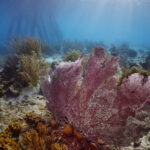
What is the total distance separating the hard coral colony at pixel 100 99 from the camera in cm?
191

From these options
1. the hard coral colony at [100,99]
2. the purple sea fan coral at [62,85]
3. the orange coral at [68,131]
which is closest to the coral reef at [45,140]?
the orange coral at [68,131]

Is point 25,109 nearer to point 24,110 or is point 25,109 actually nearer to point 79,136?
point 24,110

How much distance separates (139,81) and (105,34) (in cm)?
17793

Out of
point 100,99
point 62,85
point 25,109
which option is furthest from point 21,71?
point 100,99

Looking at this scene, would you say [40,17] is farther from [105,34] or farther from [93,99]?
[105,34]

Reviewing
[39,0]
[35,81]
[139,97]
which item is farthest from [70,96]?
[39,0]

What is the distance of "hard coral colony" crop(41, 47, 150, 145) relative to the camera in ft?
6.28

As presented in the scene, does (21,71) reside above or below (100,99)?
above

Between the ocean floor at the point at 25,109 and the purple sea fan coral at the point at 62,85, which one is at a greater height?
the purple sea fan coral at the point at 62,85

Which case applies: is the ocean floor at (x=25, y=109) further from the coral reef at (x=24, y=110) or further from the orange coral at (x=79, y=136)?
the orange coral at (x=79, y=136)

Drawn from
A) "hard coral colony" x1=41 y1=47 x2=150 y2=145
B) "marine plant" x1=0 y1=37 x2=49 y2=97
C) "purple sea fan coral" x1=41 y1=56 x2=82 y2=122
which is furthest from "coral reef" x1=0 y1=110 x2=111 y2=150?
"marine plant" x1=0 y1=37 x2=49 y2=97

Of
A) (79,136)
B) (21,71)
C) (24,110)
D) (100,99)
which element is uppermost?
(21,71)

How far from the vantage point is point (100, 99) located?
2002 mm

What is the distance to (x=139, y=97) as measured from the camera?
1946 millimetres
